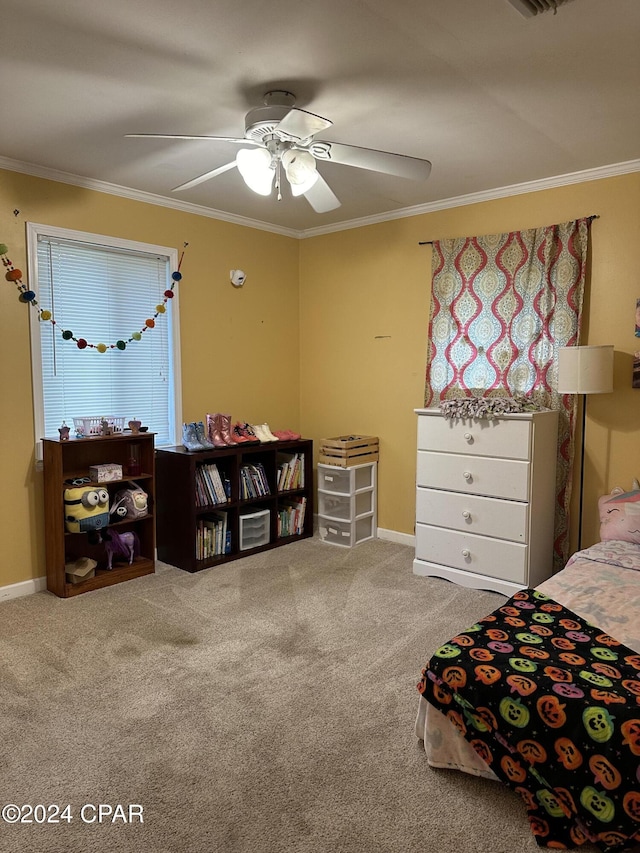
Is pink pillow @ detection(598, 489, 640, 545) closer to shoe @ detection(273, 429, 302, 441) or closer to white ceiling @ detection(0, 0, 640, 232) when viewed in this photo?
white ceiling @ detection(0, 0, 640, 232)

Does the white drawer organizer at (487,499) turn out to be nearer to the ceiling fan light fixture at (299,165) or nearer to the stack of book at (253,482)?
the stack of book at (253,482)

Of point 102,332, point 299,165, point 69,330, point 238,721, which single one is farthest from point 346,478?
point 299,165

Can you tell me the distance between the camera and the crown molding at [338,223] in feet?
11.2

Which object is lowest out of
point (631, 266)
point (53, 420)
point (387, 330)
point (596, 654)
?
point (596, 654)

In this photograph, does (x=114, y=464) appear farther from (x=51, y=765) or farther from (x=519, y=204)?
(x=519, y=204)

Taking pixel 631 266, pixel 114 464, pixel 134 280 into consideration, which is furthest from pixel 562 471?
pixel 134 280

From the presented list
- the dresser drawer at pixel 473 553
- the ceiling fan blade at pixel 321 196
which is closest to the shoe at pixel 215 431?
the dresser drawer at pixel 473 553

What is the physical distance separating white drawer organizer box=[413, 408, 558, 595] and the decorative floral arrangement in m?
0.04

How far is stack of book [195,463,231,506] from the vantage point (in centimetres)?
399

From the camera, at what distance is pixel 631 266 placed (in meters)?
3.43

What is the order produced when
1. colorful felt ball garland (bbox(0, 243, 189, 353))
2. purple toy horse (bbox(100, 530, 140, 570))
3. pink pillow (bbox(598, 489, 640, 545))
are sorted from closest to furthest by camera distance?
pink pillow (bbox(598, 489, 640, 545)) → colorful felt ball garland (bbox(0, 243, 189, 353)) → purple toy horse (bbox(100, 530, 140, 570))

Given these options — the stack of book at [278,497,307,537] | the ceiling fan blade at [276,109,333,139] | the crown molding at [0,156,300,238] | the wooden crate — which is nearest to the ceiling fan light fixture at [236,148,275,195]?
the ceiling fan blade at [276,109,333,139]

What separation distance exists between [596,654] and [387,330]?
120 inches

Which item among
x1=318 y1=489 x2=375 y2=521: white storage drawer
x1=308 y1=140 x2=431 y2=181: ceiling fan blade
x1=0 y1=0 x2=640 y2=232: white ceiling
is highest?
x1=0 y1=0 x2=640 y2=232: white ceiling
